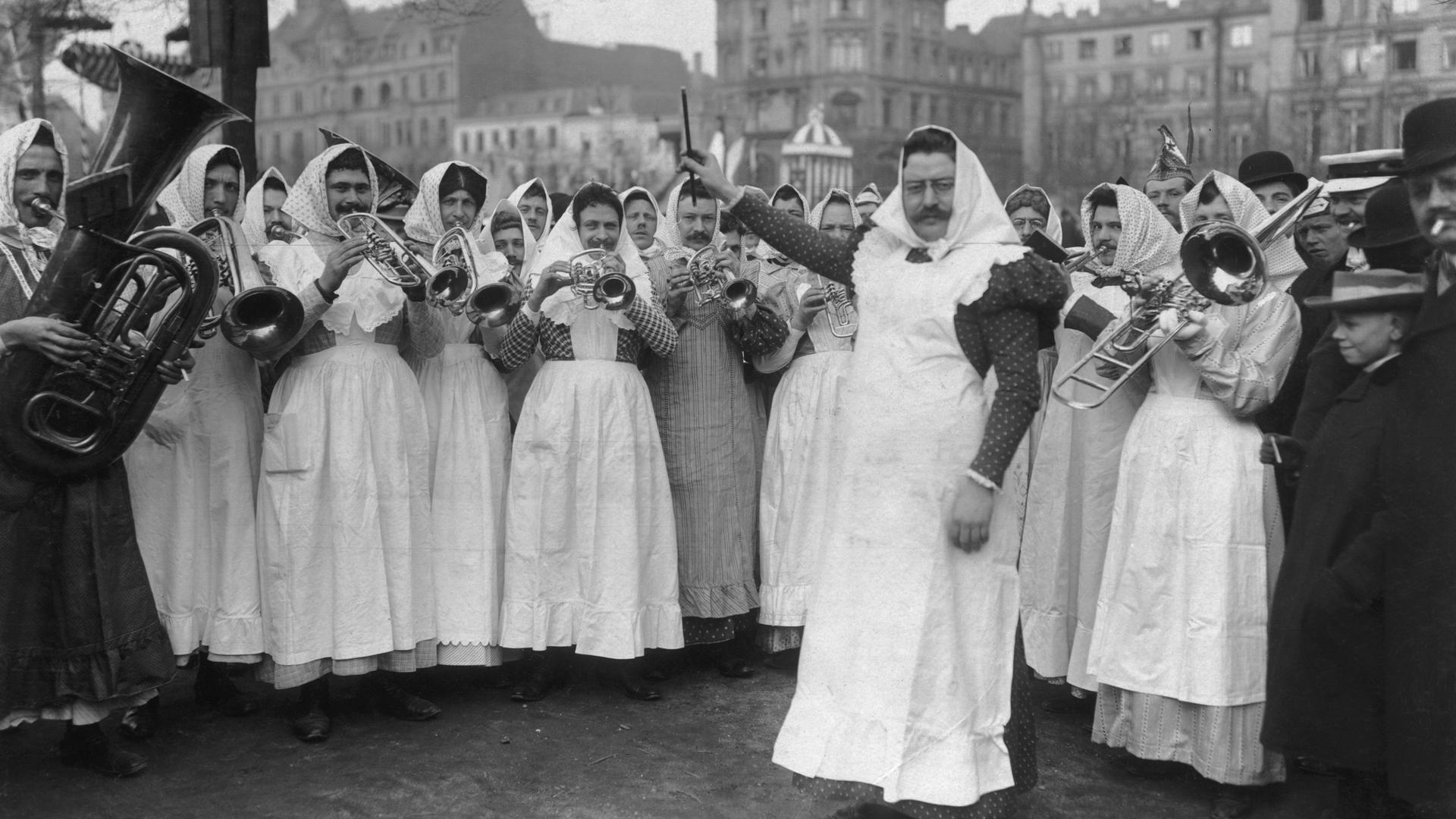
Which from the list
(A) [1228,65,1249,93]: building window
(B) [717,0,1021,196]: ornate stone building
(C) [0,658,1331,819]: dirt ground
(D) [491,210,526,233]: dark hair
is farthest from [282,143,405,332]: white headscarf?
(B) [717,0,1021,196]: ornate stone building

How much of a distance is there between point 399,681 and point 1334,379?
448 cm

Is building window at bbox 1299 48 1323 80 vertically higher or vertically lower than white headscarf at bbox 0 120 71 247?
higher

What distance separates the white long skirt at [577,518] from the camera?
6.37 meters

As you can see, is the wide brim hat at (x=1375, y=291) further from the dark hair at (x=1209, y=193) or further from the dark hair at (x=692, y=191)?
the dark hair at (x=692, y=191)

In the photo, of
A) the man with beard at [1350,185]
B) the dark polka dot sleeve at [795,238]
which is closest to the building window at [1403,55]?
the man with beard at [1350,185]

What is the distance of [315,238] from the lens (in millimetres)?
6062

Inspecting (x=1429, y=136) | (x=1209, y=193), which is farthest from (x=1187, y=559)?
(x=1429, y=136)

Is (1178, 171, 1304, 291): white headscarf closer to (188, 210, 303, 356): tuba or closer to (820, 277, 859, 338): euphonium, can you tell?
(820, 277, 859, 338): euphonium

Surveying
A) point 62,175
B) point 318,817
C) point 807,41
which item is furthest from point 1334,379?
point 807,41

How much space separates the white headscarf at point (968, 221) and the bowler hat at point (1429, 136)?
1.23 meters

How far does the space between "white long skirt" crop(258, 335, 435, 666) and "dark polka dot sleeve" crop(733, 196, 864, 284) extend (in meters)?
2.07

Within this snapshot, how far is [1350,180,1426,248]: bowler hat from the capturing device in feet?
15.5

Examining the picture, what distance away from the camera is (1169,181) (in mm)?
7234

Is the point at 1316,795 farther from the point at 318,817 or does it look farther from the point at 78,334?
the point at 78,334
